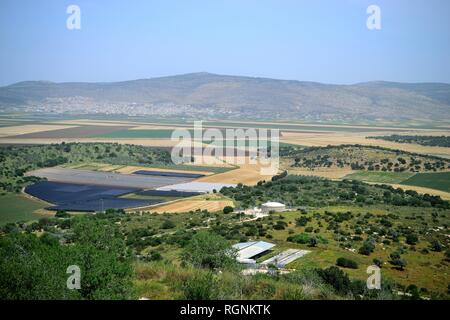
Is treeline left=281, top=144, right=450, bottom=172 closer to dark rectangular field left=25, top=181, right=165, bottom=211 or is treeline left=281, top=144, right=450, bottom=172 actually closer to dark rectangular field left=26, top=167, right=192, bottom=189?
dark rectangular field left=26, top=167, right=192, bottom=189

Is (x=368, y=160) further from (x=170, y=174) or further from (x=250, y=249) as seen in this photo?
(x=250, y=249)

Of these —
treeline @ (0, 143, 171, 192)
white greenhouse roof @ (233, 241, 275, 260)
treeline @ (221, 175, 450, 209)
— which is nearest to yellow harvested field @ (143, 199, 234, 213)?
treeline @ (221, 175, 450, 209)

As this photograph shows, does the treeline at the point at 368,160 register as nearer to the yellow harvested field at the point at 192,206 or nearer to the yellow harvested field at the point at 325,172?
the yellow harvested field at the point at 325,172

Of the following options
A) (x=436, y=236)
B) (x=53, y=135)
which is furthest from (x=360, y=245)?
(x=53, y=135)

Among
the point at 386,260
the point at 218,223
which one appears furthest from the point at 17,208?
the point at 386,260
